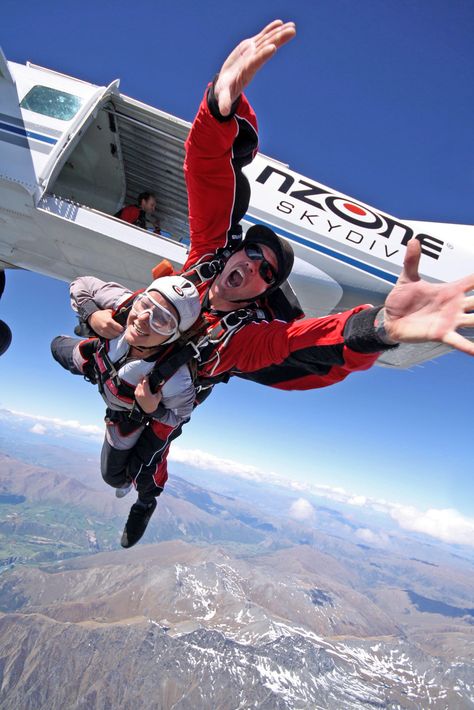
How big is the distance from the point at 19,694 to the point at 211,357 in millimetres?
228738

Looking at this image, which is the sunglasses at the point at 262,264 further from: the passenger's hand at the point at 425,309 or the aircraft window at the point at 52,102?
the aircraft window at the point at 52,102

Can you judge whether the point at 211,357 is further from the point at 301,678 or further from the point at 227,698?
the point at 301,678

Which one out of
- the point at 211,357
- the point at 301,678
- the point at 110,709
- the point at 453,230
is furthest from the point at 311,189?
the point at 301,678

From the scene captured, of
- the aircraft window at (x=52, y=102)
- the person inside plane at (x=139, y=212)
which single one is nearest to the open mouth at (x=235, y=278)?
the person inside plane at (x=139, y=212)

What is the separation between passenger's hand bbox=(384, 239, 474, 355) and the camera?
1.61m

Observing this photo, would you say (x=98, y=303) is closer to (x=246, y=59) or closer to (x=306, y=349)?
(x=306, y=349)

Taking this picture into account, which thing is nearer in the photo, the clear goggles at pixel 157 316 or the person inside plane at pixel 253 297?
the person inside plane at pixel 253 297

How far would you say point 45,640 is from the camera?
174m

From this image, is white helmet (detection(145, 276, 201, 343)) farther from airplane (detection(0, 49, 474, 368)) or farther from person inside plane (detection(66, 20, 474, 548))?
airplane (detection(0, 49, 474, 368))

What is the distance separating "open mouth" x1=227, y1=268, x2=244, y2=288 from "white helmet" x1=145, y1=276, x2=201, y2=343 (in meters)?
0.34

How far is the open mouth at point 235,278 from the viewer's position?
9.16 feet

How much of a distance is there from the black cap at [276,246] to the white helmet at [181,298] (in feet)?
2.11

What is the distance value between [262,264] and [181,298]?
28.4 inches

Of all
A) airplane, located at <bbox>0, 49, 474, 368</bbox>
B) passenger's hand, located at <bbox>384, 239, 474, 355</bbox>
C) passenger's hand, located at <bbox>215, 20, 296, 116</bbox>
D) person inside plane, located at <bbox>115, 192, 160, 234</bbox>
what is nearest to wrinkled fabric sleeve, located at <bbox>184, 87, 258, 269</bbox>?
passenger's hand, located at <bbox>215, 20, 296, 116</bbox>
